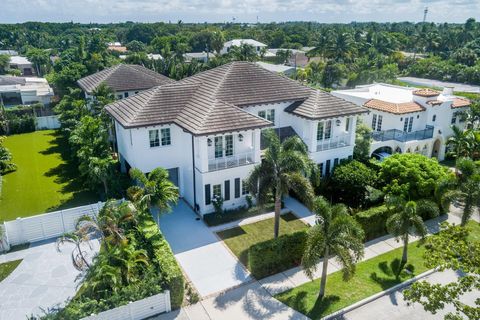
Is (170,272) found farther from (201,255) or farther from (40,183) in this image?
(40,183)

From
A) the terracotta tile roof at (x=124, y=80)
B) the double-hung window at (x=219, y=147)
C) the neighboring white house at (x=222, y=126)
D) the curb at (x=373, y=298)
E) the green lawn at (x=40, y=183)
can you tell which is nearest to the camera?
the curb at (x=373, y=298)

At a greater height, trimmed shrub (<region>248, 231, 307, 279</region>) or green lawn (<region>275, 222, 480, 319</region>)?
trimmed shrub (<region>248, 231, 307, 279</region>)

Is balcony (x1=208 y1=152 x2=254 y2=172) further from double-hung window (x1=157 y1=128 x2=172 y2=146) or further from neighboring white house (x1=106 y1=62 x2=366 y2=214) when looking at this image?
double-hung window (x1=157 y1=128 x2=172 y2=146)

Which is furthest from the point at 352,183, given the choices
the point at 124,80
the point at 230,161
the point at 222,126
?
the point at 124,80

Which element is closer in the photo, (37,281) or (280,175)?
(37,281)

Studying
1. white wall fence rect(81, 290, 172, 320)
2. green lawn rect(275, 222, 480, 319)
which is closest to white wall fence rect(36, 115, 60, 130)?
white wall fence rect(81, 290, 172, 320)

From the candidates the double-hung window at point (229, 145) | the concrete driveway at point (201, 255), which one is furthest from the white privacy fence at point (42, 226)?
the double-hung window at point (229, 145)

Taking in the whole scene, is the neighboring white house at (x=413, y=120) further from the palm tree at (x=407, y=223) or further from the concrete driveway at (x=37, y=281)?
the concrete driveway at (x=37, y=281)
